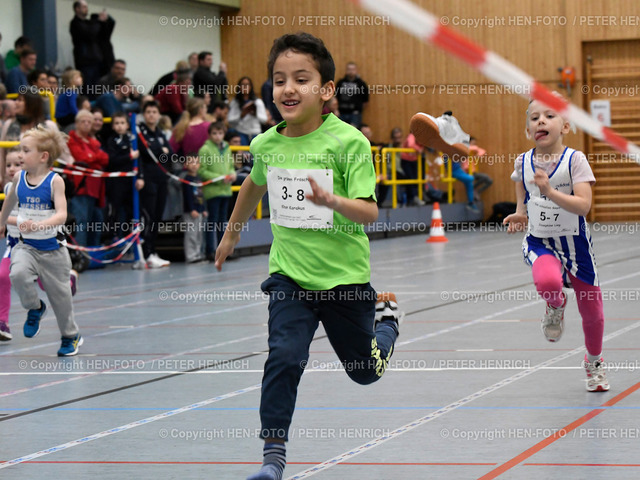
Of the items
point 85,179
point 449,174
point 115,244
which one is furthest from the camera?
point 449,174

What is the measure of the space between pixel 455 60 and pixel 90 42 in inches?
383

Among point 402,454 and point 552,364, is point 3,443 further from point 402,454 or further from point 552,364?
A: point 552,364

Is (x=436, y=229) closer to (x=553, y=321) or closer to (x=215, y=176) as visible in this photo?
(x=215, y=176)

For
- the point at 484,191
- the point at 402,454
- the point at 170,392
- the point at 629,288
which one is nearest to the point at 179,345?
the point at 170,392

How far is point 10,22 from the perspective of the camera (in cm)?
1991

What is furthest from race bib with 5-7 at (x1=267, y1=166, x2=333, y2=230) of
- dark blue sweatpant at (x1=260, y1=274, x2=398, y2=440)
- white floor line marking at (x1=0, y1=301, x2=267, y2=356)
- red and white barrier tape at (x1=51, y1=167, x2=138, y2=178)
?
red and white barrier tape at (x1=51, y1=167, x2=138, y2=178)

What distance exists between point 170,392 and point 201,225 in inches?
405

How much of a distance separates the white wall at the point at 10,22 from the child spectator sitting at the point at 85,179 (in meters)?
5.32

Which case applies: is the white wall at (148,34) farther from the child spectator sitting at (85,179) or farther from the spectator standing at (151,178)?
the child spectator sitting at (85,179)

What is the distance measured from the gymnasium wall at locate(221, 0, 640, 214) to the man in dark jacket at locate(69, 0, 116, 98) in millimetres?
7231

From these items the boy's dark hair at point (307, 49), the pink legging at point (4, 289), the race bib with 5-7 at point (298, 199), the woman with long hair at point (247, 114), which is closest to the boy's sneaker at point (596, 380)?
the race bib with 5-7 at point (298, 199)

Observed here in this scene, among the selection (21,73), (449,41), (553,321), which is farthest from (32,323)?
(21,73)

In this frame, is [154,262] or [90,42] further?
[90,42]

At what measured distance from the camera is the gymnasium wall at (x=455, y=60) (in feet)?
81.3
